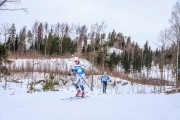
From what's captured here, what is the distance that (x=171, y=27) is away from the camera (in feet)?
86.5

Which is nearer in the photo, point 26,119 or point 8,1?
point 26,119

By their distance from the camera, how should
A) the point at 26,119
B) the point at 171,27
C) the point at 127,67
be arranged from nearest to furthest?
the point at 26,119 → the point at 171,27 → the point at 127,67

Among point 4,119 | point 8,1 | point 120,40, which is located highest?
point 120,40

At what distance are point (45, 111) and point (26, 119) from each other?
3.19 ft

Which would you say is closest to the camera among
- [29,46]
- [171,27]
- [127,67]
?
[171,27]

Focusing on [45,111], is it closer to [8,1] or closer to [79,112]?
[79,112]

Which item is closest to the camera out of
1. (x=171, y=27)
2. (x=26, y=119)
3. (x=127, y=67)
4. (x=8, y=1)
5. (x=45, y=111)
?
(x=26, y=119)

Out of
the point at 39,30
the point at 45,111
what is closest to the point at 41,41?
the point at 39,30

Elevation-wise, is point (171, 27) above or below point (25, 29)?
below

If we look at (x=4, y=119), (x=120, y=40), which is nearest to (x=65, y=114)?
(x=4, y=119)

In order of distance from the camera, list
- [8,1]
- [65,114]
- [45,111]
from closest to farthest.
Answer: [65,114] < [45,111] < [8,1]

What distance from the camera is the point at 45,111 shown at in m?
6.70

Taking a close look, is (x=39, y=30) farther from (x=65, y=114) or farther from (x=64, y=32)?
(x=65, y=114)

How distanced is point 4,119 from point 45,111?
3.90 feet
